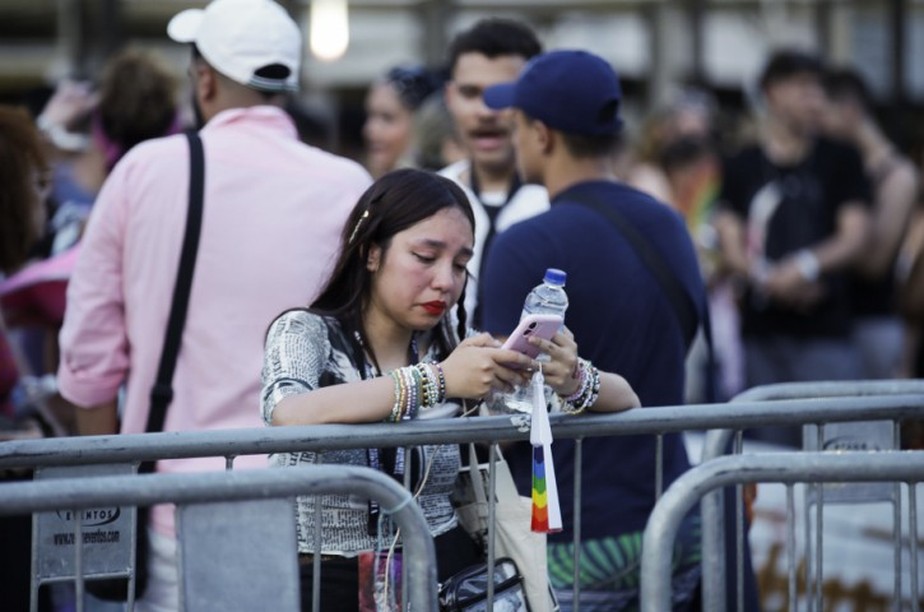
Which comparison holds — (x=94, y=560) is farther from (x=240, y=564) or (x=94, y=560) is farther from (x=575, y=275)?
(x=575, y=275)

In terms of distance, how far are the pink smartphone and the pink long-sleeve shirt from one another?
93 centimetres

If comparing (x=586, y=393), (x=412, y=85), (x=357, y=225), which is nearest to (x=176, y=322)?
(x=357, y=225)

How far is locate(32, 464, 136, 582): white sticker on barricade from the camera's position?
3.42m

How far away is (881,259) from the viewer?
9.17 meters

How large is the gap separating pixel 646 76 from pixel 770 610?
31.7 feet

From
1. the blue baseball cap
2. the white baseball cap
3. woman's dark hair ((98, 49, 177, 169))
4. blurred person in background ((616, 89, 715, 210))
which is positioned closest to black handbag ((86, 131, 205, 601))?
the white baseball cap

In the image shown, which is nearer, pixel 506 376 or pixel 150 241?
pixel 506 376

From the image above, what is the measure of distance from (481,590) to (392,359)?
559 mm

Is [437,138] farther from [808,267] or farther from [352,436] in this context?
[352,436]

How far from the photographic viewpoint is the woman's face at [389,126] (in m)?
7.27

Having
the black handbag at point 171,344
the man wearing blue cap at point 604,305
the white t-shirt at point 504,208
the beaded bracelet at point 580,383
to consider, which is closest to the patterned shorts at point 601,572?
the man wearing blue cap at point 604,305

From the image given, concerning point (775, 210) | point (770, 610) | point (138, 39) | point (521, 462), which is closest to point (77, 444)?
point (521, 462)

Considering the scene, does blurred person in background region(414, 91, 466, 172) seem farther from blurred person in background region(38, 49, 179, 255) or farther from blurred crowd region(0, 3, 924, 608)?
blurred person in background region(38, 49, 179, 255)

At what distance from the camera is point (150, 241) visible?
13.9 ft
